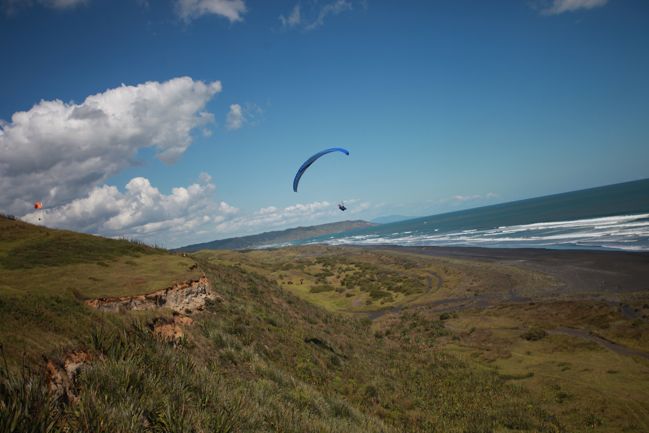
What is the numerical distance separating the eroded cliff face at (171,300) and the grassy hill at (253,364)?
0.47 meters

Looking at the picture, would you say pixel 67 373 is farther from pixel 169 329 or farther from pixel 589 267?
pixel 589 267

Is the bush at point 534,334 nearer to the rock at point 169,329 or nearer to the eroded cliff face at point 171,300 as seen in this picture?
the eroded cliff face at point 171,300

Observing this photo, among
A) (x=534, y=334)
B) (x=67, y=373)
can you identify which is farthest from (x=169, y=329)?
(x=534, y=334)

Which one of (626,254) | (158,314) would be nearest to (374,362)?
(158,314)

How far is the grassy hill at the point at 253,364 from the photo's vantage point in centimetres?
571

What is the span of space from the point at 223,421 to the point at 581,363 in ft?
68.4

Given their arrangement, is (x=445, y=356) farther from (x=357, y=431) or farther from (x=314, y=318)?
(x=357, y=431)

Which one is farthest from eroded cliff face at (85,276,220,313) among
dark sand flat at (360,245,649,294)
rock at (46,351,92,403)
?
dark sand flat at (360,245,649,294)

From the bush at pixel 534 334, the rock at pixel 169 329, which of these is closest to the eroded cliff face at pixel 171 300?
the rock at pixel 169 329

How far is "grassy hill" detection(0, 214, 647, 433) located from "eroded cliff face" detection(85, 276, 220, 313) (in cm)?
47

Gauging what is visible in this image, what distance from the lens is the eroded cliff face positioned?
11852 millimetres

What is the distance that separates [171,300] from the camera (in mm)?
14031

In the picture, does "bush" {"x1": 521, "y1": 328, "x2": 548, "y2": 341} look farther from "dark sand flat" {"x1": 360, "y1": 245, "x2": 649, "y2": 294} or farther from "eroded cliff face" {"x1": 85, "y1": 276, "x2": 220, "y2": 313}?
"eroded cliff face" {"x1": 85, "y1": 276, "x2": 220, "y2": 313}

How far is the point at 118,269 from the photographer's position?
1537 cm
